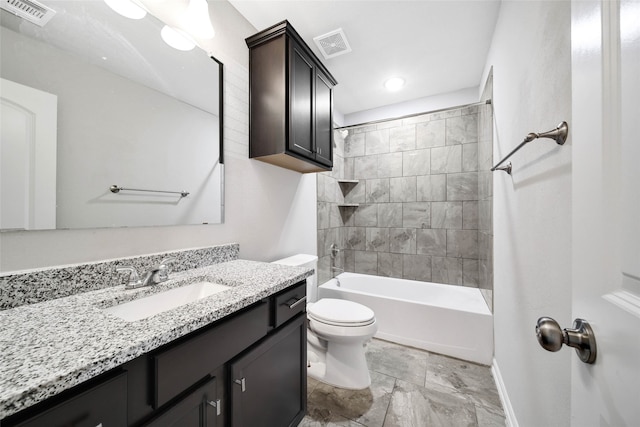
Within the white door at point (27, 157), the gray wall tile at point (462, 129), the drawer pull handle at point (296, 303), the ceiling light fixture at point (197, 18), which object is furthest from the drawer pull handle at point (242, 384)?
the gray wall tile at point (462, 129)

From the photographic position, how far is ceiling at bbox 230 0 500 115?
5.29 ft

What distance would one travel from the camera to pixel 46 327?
2.05 feet

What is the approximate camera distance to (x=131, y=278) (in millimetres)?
978

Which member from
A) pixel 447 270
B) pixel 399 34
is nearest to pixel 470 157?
pixel 447 270

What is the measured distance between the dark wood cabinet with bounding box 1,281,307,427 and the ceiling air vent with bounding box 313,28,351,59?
1.85 meters

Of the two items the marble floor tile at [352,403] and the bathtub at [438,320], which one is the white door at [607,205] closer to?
the marble floor tile at [352,403]

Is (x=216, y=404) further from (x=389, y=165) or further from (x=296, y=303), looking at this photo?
(x=389, y=165)

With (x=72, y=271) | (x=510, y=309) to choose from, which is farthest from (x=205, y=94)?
(x=510, y=309)

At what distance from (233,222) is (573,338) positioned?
1.54 m

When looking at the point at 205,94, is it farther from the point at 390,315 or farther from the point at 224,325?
the point at 390,315

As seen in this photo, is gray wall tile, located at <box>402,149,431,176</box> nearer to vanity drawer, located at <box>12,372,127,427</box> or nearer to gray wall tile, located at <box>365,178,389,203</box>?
gray wall tile, located at <box>365,178,389,203</box>

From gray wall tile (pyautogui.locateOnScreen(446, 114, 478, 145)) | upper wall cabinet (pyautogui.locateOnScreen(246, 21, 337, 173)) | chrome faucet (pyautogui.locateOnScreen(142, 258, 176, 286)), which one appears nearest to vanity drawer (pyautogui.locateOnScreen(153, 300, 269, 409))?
chrome faucet (pyautogui.locateOnScreen(142, 258, 176, 286))

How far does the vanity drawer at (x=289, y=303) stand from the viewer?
1.04 meters

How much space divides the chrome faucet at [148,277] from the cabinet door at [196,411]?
504mm
